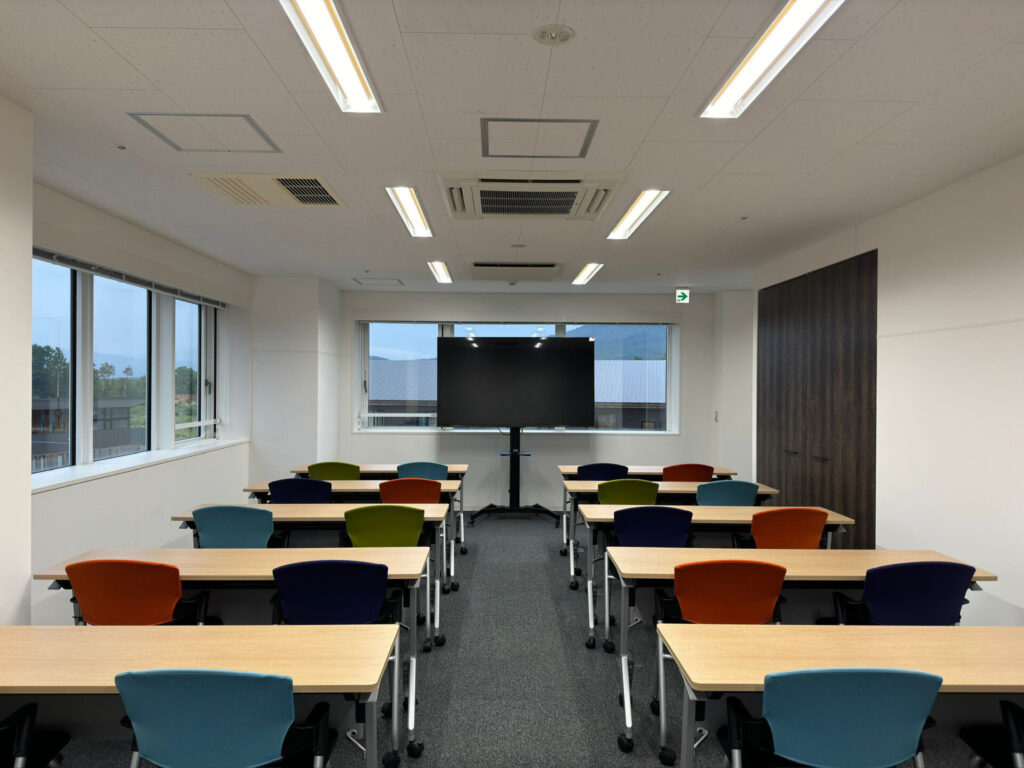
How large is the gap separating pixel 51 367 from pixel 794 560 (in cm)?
503

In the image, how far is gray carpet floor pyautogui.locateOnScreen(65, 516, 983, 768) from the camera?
244cm

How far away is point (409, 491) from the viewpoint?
449cm

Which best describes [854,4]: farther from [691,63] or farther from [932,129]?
[932,129]

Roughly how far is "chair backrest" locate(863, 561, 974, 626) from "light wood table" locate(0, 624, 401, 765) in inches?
79.8

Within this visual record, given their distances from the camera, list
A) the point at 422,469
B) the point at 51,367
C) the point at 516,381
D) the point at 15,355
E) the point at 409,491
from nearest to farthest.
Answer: the point at 15,355
the point at 51,367
the point at 409,491
the point at 422,469
the point at 516,381

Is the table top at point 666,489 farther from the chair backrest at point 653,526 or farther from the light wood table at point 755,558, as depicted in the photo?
the light wood table at point 755,558

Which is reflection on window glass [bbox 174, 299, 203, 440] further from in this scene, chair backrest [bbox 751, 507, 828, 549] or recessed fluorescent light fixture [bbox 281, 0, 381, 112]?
chair backrest [bbox 751, 507, 828, 549]

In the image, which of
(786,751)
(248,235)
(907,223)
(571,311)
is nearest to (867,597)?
(786,751)

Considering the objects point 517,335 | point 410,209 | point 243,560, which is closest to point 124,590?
point 243,560

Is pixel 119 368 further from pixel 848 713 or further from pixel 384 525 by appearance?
pixel 848 713

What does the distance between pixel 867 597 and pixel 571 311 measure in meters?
5.89

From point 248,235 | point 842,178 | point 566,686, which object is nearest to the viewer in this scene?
point 566,686

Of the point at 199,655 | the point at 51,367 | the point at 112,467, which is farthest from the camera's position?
the point at 112,467

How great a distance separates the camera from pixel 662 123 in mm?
2711
